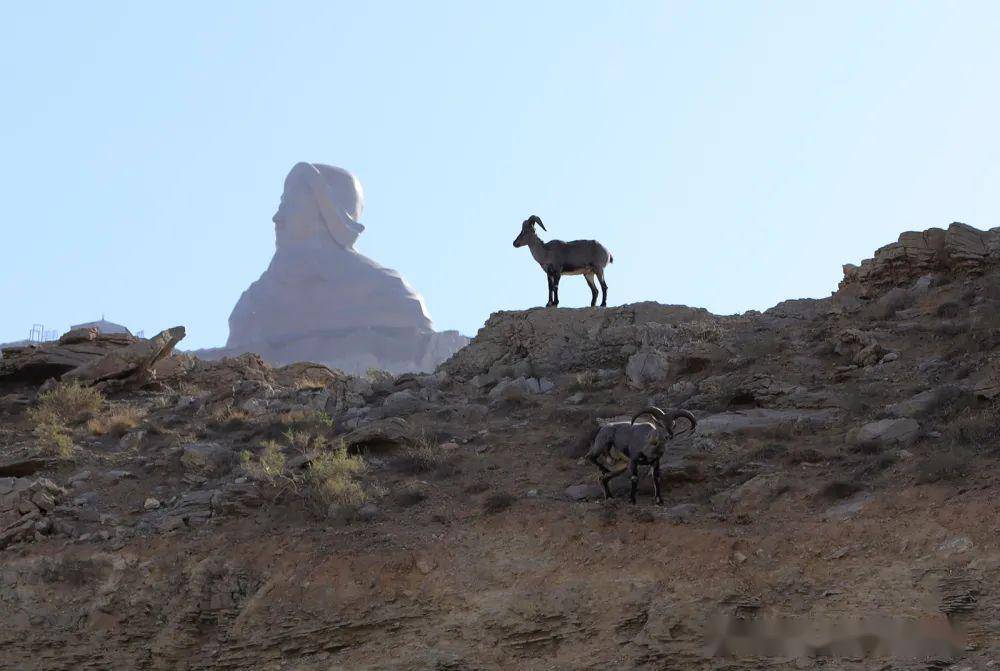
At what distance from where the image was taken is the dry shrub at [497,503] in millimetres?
15008

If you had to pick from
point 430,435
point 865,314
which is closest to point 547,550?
point 430,435

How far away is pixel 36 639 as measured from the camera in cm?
1457

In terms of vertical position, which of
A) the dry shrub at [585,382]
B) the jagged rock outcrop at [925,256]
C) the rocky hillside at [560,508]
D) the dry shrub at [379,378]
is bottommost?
the rocky hillside at [560,508]

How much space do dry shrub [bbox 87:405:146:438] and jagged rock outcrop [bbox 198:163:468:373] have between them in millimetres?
39469

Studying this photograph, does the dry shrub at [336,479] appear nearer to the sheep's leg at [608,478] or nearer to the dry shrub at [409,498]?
the dry shrub at [409,498]

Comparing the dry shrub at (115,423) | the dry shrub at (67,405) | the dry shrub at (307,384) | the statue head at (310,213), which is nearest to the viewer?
the dry shrub at (115,423)

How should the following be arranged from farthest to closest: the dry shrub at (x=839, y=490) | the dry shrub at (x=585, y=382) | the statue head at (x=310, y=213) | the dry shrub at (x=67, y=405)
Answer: the statue head at (x=310, y=213), the dry shrub at (x=67, y=405), the dry shrub at (x=585, y=382), the dry shrub at (x=839, y=490)

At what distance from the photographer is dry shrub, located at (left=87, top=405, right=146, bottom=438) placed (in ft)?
→ 68.5

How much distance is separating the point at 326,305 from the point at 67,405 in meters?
42.8

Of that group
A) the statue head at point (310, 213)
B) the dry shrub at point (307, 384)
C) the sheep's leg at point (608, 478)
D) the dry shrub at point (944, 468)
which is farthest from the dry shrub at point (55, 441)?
the statue head at point (310, 213)

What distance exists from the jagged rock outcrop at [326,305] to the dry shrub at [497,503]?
4668 cm

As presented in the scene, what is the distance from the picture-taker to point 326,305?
214ft

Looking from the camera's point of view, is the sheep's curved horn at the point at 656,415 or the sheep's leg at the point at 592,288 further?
the sheep's leg at the point at 592,288

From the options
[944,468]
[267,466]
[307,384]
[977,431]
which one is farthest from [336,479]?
[307,384]
